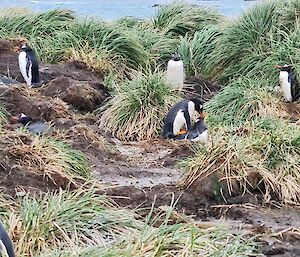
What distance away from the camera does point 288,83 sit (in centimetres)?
870

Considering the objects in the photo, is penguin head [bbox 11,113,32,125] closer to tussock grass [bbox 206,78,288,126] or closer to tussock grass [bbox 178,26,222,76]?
tussock grass [bbox 206,78,288,126]

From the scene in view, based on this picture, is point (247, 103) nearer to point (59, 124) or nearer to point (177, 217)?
point (59, 124)

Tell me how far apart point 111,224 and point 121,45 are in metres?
6.95

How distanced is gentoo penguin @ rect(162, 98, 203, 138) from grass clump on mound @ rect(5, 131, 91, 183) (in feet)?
6.32

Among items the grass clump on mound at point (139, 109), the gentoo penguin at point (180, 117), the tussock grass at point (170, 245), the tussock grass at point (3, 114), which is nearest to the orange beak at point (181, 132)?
the gentoo penguin at point (180, 117)

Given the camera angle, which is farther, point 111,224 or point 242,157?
point 242,157

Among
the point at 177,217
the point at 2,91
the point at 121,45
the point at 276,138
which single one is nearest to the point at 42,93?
the point at 2,91

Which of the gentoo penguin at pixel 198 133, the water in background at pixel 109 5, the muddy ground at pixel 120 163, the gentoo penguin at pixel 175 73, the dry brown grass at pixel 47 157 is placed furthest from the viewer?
the water in background at pixel 109 5

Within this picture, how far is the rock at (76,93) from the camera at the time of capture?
350 inches

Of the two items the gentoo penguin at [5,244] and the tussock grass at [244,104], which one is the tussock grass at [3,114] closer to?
the tussock grass at [244,104]

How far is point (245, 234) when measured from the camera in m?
4.49

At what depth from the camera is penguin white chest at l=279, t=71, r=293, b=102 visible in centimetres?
870

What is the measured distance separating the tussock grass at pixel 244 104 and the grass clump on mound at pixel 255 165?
2140mm

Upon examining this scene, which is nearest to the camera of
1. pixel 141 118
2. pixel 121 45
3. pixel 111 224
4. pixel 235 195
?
pixel 111 224
